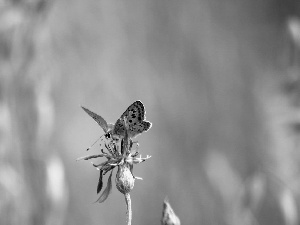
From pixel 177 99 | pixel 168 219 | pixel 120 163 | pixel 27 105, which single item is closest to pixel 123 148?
pixel 120 163

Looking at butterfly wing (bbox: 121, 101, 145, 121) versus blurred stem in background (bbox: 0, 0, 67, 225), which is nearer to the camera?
butterfly wing (bbox: 121, 101, 145, 121)

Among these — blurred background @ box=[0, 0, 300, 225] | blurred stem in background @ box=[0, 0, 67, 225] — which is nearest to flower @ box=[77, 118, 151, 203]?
blurred stem in background @ box=[0, 0, 67, 225]

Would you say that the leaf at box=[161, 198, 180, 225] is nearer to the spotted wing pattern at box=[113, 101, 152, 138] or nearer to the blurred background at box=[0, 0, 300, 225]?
the spotted wing pattern at box=[113, 101, 152, 138]

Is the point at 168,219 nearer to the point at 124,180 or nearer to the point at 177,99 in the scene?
the point at 124,180

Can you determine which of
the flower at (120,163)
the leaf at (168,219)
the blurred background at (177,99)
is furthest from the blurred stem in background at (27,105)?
the leaf at (168,219)

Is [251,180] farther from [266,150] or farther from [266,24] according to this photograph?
[266,24]

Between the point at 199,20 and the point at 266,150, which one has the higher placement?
the point at 199,20

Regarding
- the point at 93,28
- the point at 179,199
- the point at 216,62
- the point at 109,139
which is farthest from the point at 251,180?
the point at 93,28
